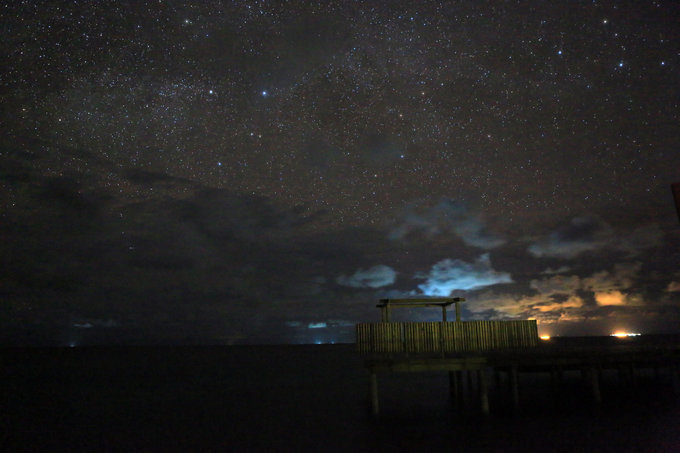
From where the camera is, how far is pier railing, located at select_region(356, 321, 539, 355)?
24344 mm

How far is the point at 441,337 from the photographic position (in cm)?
2483

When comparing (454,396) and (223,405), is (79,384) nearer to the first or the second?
(223,405)

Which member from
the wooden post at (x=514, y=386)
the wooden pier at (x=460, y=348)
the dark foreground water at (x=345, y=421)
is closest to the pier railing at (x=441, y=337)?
the wooden pier at (x=460, y=348)

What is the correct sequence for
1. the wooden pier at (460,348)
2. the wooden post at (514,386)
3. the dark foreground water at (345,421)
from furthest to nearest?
1. the wooden post at (514,386)
2. the wooden pier at (460,348)
3. the dark foreground water at (345,421)

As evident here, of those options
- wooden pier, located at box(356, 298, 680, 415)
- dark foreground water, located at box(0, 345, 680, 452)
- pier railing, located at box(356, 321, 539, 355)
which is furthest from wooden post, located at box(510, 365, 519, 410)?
pier railing, located at box(356, 321, 539, 355)

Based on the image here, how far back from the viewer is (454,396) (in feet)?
127

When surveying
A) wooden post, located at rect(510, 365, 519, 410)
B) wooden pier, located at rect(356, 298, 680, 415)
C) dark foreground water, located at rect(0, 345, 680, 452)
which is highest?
wooden pier, located at rect(356, 298, 680, 415)

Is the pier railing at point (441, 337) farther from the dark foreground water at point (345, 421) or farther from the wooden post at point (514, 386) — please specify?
the dark foreground water at point (345, 421)

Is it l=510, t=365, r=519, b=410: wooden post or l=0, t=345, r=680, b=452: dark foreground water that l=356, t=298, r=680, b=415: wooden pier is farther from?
l=0, t=345, r=680, b=452: dark foreground water

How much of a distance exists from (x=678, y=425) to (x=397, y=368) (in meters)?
14.7

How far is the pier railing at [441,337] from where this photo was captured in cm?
2434

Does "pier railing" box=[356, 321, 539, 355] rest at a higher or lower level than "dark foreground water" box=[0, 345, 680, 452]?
higher

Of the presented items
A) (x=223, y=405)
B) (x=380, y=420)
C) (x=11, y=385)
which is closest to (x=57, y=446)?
(x=223, y=405)

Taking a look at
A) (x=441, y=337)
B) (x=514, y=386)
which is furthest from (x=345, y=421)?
(x=514, y=386)
